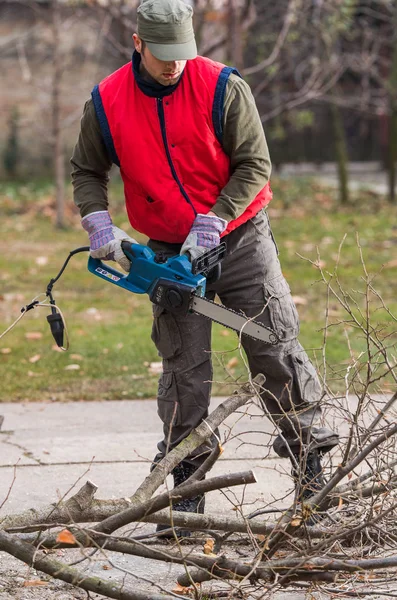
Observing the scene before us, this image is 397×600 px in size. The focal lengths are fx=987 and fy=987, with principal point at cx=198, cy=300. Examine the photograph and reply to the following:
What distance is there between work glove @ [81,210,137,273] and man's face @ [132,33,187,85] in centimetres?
59

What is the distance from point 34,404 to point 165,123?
2.41 meters

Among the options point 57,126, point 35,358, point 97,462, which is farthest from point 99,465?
point 57,126

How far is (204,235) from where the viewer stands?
365 centimetres

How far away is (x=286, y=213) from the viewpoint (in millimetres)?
14383

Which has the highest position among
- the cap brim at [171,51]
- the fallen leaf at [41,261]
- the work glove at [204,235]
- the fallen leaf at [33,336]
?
the cap brim at [171,51]

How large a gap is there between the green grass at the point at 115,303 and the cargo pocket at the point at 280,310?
198 mm

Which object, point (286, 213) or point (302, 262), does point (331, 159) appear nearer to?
point (286, 213)

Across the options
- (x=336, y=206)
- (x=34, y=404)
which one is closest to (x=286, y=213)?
(x=336, y=206)

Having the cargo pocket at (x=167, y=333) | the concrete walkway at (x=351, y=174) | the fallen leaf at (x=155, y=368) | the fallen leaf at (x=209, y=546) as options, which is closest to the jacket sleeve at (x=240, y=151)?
the cargo pocket at (x=167, y=333)

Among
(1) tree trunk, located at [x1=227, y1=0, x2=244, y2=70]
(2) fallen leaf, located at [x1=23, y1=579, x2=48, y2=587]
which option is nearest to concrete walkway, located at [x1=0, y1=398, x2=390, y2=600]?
(2) fallen leaf, located at [x1=23, y1=579, x2=48, y2=587]

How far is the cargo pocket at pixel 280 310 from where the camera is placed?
3867 millimetres

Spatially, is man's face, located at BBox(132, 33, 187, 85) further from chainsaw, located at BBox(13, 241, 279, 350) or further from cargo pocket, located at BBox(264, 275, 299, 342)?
cargo pocket, located at BBox(264, 275, 299, 342)

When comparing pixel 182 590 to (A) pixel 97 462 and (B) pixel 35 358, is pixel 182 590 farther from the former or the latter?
(B) pixel 35 358

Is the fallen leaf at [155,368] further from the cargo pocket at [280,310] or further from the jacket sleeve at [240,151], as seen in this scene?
the jacket sleeve at [240,151]
